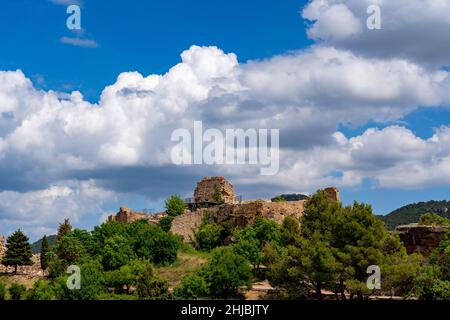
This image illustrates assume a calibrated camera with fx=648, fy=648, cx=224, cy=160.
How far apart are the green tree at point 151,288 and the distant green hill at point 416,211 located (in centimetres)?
6920

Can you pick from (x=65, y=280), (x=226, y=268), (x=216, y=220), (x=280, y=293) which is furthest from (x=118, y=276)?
(x=216, y=220)

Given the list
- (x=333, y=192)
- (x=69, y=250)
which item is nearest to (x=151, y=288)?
(x=69, y=250)

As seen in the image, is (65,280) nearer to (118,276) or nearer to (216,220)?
(118,276)

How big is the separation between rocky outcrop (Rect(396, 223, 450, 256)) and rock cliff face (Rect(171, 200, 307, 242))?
10.3 meters

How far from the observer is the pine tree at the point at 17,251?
53.8 metres

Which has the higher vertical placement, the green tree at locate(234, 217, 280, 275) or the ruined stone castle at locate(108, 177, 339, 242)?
the ruined stone castle at locate(108, 177, 339, 242)

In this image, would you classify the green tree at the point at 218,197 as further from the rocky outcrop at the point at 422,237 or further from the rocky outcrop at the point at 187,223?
the rocky outcrop at the point at 422,237

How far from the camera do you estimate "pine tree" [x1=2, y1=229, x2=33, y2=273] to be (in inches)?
2116

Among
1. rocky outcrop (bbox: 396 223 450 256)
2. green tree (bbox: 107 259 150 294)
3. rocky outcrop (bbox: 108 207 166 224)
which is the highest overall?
rocky outcrop (bbox: 108 207 166 224)

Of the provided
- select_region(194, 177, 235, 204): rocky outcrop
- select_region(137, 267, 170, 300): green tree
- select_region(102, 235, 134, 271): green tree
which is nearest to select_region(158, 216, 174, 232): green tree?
select_region(194, 177, 235, 204): rocky outcrop

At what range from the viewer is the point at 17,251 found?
53938 mm

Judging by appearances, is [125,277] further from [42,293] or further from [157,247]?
[157,247]

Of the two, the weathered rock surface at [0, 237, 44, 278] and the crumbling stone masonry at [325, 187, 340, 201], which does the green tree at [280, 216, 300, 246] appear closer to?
the crumbling stone masonry at [325, 187, 340, 201]

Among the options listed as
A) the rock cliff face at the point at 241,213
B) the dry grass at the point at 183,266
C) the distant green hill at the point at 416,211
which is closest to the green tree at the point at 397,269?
the dry grass at the point at 183,266
